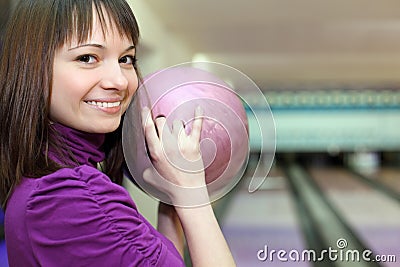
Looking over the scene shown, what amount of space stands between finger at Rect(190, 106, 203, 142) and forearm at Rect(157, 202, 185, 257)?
196 millimetres

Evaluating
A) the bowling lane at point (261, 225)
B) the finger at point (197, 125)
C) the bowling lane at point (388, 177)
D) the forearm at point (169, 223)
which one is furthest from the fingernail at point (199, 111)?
the bowling lane at point (388, 177)

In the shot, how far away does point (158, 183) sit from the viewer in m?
0.84

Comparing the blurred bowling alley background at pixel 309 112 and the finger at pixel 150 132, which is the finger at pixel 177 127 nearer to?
the finger at pixel 150 132

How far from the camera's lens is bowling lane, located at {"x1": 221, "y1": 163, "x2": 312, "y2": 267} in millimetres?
3012

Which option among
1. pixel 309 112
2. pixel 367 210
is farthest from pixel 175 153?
pixel 309 112

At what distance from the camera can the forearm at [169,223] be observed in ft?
3.20

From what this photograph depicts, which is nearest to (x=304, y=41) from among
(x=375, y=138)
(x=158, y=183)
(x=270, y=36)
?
(x=270, y=36)

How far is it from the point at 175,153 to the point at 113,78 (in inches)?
5.0

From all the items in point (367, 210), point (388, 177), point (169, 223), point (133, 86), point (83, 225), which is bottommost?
point (388, 177)

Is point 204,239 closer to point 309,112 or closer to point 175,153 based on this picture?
point 175,153

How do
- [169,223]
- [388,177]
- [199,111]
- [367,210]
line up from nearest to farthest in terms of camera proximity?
[199,111]
[169,223]
[367,210]
[388,177]

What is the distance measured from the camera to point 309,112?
761cm

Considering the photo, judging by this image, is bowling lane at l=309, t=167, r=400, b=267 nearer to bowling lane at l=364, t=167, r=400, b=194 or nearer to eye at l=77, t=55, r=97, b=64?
bowling lane at l=364, t=167, r=400, b=194

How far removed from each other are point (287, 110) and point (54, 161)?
6.92m
